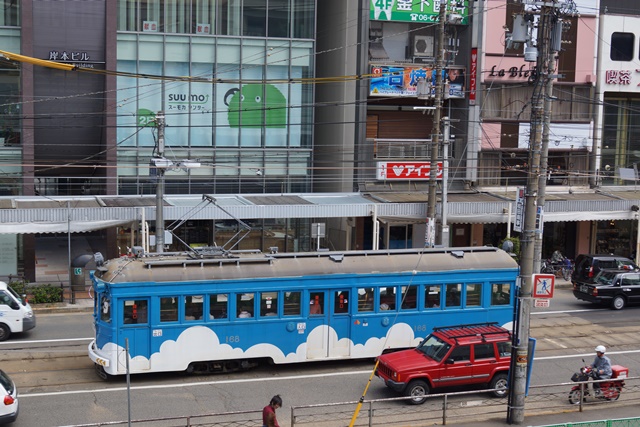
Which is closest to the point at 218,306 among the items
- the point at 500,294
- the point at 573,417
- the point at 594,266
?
the point at 500,294

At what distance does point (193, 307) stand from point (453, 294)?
21.7 ft

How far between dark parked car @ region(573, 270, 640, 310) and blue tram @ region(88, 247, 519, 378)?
8326mm

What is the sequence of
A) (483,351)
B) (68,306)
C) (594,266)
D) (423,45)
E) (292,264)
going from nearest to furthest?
1. (483,351)
2. (292,264)
3. (68,306)
4. (594,266)
5. (423,45)

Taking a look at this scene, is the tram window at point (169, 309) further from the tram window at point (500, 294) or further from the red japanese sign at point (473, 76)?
A: the red japanese sign at point (473, 76)

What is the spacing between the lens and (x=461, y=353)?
18250mm

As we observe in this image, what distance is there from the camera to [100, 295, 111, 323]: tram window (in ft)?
62.0

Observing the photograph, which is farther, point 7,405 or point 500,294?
point 500,294

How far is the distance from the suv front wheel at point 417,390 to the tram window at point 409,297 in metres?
3.37

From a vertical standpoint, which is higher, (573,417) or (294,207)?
(294,207)

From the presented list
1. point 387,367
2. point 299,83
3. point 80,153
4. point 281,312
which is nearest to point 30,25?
point 80,153

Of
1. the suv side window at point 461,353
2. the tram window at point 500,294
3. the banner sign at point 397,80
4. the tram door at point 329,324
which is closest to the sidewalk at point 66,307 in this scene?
the tram door at point 329,324

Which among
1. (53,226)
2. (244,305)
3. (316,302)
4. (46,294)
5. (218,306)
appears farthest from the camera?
(53,226)

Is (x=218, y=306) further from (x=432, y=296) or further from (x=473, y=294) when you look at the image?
(x=473, y=294)

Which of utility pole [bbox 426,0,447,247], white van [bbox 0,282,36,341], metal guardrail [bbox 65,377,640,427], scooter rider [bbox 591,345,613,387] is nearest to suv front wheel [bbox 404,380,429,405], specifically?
metal guardrail [bbox 65,377,640,427]
